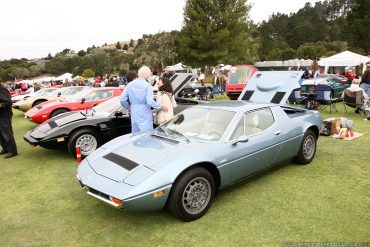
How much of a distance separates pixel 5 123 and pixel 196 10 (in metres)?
34.6

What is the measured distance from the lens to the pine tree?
120 ft

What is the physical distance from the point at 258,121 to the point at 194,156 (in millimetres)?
1437

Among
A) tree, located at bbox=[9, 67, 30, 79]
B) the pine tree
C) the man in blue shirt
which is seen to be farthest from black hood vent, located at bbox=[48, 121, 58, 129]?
tree, located at bbox=[9, 67, 30, 79]

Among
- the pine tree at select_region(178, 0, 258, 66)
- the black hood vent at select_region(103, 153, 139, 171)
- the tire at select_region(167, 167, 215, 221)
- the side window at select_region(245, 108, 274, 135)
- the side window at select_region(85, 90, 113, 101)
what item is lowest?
the tire at select_region(167, 167, 215, 221)

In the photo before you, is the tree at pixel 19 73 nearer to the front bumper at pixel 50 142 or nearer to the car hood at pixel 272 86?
the front bumper at pixel 50 142

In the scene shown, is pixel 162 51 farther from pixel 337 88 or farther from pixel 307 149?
pixel 307 149

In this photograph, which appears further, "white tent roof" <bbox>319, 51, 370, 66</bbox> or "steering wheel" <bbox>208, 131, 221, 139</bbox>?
"white tent roof" <bbox>319, 51, 370, 66</bbox>

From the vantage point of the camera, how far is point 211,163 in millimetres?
3412

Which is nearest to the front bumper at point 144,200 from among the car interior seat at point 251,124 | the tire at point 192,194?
the tire at point 192,194

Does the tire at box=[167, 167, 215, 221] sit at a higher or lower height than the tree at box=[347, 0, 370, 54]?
lower

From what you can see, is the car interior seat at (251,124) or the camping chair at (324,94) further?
the camping chair at (324,94)

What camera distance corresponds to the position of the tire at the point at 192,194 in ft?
10.3

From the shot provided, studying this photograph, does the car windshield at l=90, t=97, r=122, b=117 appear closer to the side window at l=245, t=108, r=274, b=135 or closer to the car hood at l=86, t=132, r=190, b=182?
the car hood at l=86, t=132, r=190, b=182

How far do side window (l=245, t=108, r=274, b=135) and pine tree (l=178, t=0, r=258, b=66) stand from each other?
33421 mm
